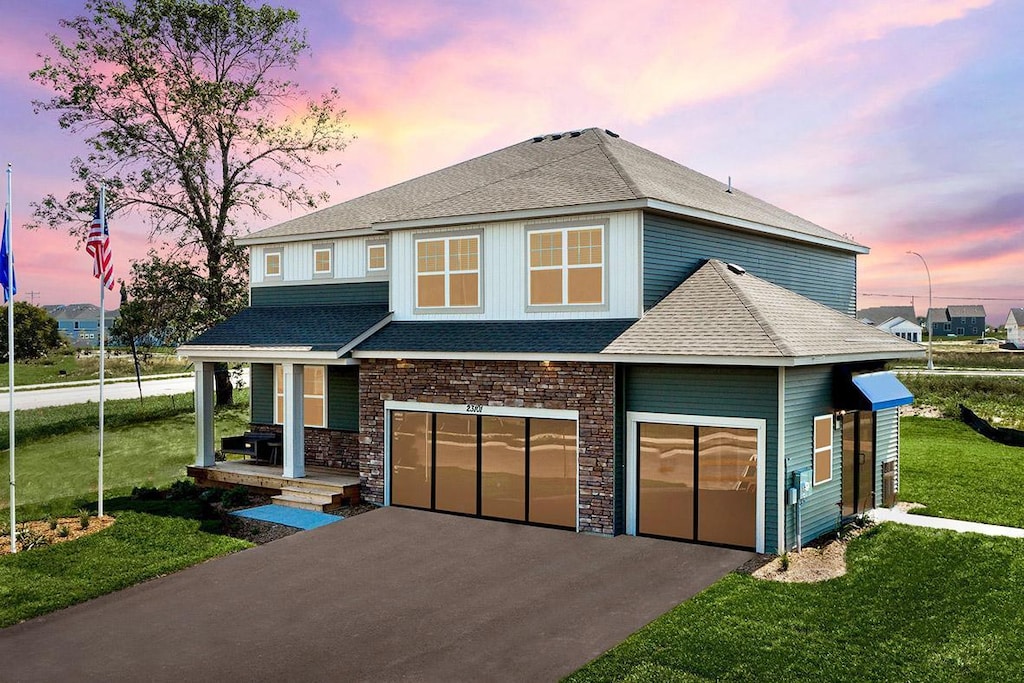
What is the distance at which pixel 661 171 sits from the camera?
59.3ft

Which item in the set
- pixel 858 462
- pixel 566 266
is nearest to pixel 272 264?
pixel 566 266

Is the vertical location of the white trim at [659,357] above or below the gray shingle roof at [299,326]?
below

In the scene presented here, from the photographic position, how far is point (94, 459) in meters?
24.2

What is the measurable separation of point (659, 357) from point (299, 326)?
9.57m

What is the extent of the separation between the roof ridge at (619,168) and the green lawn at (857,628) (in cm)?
679

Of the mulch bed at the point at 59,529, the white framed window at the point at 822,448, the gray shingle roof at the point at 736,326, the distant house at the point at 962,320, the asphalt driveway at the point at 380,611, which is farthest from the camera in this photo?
the distant house at the point at 962,320

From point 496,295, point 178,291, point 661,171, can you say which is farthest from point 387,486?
point 178,291

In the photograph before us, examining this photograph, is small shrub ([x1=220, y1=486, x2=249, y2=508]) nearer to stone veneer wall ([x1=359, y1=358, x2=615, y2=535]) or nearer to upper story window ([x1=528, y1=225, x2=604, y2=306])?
stone veneer wall ([x1=359, y1=358, x2=615, y2=535])

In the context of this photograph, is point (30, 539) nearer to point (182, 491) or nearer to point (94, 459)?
point (182, 491)

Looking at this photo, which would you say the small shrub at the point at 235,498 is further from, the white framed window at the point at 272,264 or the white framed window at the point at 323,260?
the white framed window at the point at 272,264

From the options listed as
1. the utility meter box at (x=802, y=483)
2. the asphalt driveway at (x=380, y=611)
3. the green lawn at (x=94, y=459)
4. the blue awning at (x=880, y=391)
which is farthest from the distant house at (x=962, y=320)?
the asphalt driveway at (x=380, y=611)

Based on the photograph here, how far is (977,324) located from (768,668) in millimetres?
162709

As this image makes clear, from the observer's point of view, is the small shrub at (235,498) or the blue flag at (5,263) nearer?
the blue flag at (5,263)

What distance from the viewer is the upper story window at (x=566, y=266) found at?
14.3m
